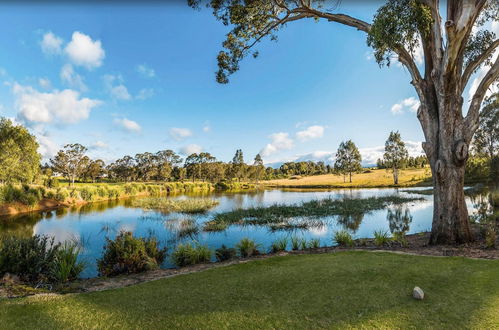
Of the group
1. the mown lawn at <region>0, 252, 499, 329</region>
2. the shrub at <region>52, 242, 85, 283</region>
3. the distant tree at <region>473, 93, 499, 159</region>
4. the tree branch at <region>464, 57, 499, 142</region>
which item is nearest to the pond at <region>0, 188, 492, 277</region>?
the shrub at <region>52, 242, 85, 283</region>

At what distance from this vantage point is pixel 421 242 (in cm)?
966

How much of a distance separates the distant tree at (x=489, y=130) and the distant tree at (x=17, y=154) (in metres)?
63.0

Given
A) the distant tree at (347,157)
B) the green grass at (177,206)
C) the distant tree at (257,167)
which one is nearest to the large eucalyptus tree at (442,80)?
Result: the green grass at (177,206)

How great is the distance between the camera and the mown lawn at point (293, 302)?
12.7ft

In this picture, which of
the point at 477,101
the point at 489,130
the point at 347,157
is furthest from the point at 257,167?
the point at 477,101

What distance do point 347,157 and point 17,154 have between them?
6885 centimetres

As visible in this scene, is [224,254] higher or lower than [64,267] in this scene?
lower

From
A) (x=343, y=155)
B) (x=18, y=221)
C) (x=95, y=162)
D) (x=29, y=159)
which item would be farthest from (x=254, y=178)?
(x=18, y=221)

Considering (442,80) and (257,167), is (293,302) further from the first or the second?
(257,167)

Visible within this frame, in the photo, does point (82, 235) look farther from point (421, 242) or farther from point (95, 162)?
point (95, 162)

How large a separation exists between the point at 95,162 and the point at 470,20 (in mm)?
97688

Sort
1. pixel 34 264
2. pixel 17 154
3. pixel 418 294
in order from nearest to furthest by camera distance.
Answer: pixel 418 294 < pixel 34 264 < pixel 17 154

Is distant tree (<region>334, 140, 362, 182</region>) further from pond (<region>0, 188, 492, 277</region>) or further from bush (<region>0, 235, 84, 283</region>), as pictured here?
bush (<region>0, 235, 84, 283</region>)

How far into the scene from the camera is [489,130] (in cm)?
3878
